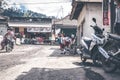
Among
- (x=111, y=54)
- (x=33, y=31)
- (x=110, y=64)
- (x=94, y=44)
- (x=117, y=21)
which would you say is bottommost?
(x=110, y=64)

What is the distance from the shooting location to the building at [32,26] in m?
55.2

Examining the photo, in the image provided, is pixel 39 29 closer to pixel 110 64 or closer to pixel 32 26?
pixel 32 26

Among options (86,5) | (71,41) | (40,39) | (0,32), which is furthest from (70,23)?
(86,5)

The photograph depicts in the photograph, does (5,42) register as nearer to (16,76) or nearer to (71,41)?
(71,41)

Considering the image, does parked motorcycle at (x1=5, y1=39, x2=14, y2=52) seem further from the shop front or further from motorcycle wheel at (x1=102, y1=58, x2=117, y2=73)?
the shop front

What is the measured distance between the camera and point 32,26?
5578 centimetres

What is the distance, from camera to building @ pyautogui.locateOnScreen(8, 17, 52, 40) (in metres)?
55.2

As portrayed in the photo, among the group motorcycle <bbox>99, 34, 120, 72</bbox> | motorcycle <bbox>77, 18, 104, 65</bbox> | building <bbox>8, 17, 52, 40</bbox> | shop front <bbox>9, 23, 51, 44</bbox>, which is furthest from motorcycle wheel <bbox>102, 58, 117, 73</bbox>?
building <bbox>8, 17, 52, 40</bbox>

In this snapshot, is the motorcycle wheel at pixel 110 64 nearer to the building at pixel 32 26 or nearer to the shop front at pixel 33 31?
the shop front at pixel 33 31

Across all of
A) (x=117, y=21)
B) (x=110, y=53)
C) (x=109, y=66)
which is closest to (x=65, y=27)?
(x=117, y=21)

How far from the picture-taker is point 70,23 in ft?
192

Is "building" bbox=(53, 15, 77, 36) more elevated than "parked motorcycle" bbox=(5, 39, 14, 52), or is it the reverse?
"building" bbox=(53, 15, 77, 36)

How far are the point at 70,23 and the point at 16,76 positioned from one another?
48483 mm

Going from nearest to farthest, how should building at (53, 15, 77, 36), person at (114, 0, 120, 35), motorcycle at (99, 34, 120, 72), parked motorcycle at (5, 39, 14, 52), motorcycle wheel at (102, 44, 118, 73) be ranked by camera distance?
motorcycle at (99, 34, 120, 72) < motorcycle wheel at (102, 44, 118, 73) < person at (114, 0, 120, 35) < parked motorcycle at (5, 39, 14, 52) < building at (53, 15, 77, 36)
